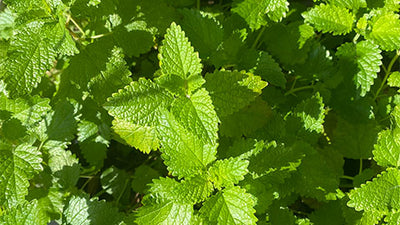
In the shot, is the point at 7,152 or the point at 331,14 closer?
the point at 7,152

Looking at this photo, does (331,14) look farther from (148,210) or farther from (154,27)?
(148,210)

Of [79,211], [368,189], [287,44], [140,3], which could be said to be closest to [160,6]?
[140,3]

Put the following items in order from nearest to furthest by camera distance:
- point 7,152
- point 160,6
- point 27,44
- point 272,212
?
1. point 27,44
2. point 7,152
3. point 272,212
4. point 160,6

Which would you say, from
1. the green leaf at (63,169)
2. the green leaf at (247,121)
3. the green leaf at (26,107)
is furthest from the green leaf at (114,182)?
the green leaf at (247,121)

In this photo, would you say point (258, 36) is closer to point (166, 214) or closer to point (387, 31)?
point (387, 31)

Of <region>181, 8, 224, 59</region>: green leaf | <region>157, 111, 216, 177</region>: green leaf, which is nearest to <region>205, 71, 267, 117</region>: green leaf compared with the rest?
<region>157, 111, 216, 177</region>: green leaf

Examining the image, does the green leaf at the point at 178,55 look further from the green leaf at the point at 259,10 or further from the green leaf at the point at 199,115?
the green leaf at the point at 259,10

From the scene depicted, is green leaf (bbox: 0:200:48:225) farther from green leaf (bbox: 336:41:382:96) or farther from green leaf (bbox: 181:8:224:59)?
green leaf (bbox: 336:41:382:96)
